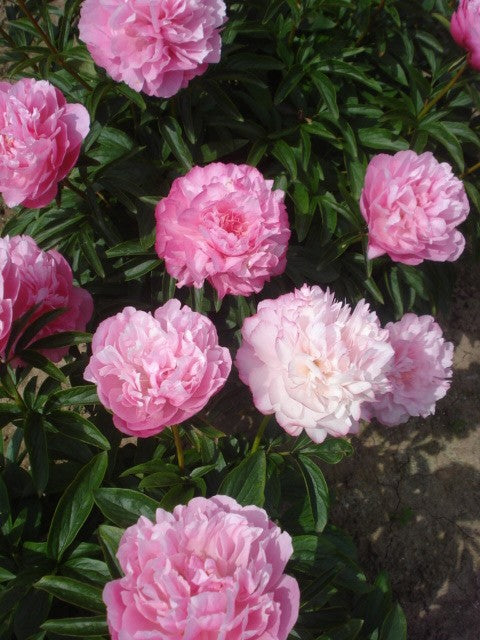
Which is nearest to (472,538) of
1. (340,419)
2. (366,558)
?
(366,558)

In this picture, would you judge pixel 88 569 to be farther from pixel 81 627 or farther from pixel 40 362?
pixel 40 362

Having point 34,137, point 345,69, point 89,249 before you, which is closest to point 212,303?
point 89,249

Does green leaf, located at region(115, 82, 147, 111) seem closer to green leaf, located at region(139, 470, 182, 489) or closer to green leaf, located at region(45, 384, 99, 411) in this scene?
green leaf, located at region(45, 384, 99, 411)

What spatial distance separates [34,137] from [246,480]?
34.3 inches

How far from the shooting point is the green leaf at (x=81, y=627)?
103 centimetres

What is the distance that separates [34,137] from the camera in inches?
52.4

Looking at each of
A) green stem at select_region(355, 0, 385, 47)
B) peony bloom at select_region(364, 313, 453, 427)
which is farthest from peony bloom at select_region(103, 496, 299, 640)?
green stem at select_region(355, 0, 385, 47)

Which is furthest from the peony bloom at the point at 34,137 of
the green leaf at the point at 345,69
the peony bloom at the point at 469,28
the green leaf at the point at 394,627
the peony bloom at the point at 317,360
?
the green leaf at the point at 394,627

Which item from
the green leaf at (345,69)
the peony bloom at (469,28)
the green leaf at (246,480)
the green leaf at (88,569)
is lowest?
the green leaf at (88,569)

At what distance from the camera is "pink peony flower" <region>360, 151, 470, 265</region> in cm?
153

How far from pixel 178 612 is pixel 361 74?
67.5 inches

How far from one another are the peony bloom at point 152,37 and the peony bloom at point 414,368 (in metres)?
0.82

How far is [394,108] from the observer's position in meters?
2.01

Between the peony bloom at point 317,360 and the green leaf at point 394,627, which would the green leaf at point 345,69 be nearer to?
the peony bloom at point 317,360
